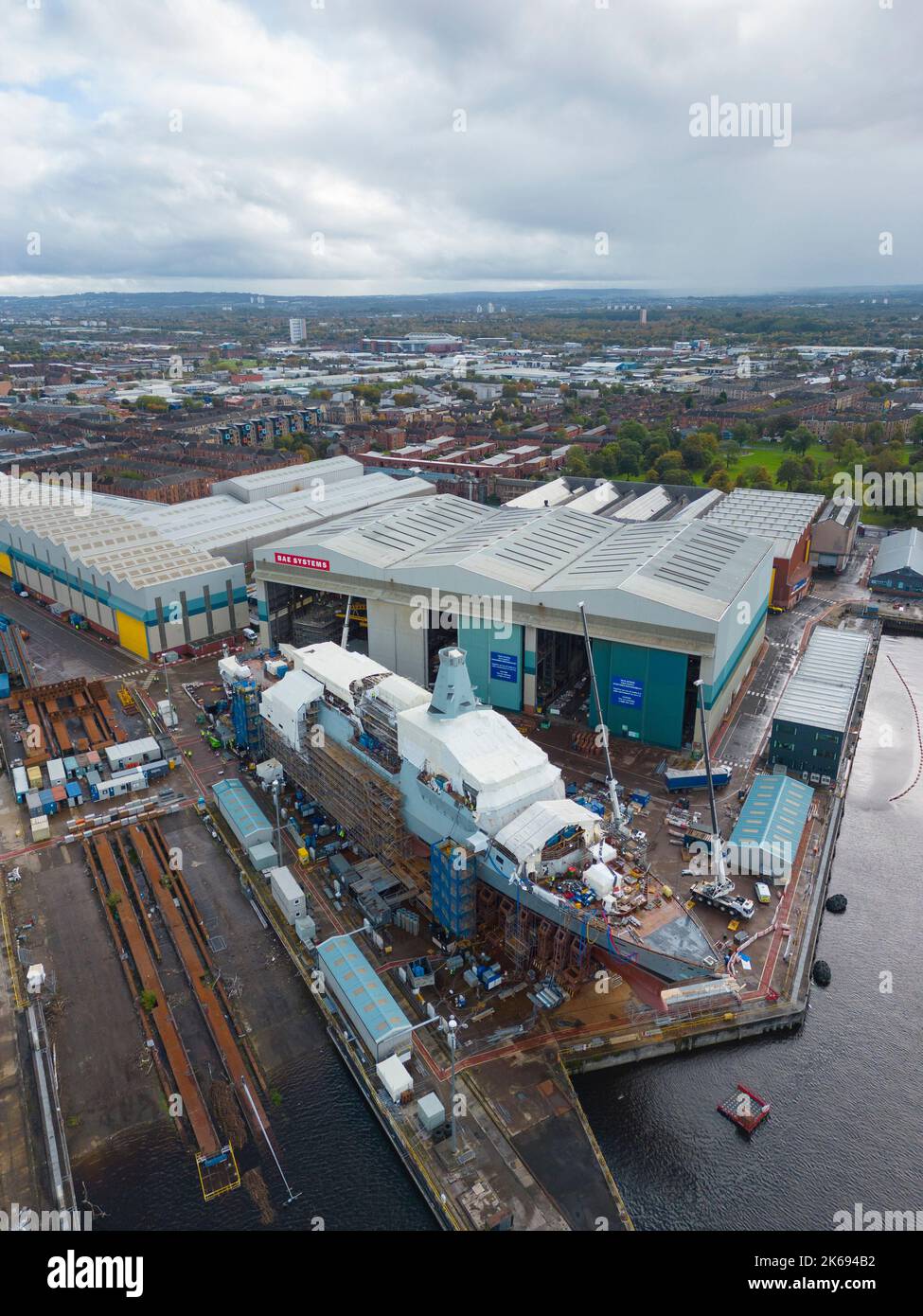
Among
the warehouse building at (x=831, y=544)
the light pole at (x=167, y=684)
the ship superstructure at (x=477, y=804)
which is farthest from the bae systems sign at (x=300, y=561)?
the warehouse building at (x=831, y=544)

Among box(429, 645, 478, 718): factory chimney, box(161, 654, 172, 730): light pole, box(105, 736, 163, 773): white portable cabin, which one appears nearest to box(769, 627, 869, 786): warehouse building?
box(429, 645, 478, 718): factory chimney

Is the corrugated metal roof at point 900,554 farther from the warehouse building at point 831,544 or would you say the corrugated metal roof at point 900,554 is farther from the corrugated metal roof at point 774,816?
the corrugated metal roof at point 774,816

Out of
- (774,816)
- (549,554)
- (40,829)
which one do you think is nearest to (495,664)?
(549,554)

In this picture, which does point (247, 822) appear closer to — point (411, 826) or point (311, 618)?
point (411, 826)

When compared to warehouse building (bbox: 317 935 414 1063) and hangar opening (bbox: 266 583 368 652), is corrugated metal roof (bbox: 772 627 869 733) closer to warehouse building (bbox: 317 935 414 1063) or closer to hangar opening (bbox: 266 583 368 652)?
warehouse building (bbox: 317 935 414 1063)

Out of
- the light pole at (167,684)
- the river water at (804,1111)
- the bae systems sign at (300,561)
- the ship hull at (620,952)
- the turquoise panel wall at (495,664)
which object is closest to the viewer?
the river water at (804,1111)

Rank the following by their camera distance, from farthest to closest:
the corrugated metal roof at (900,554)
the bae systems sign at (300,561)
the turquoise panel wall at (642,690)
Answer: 1. the corrugated metal roof at (900,554)
2. the bae systems sign at (300,561)
3. the turquoise panel wall at (642,690)

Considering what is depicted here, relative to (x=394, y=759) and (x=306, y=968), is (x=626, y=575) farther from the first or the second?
(x=306, y=968)
